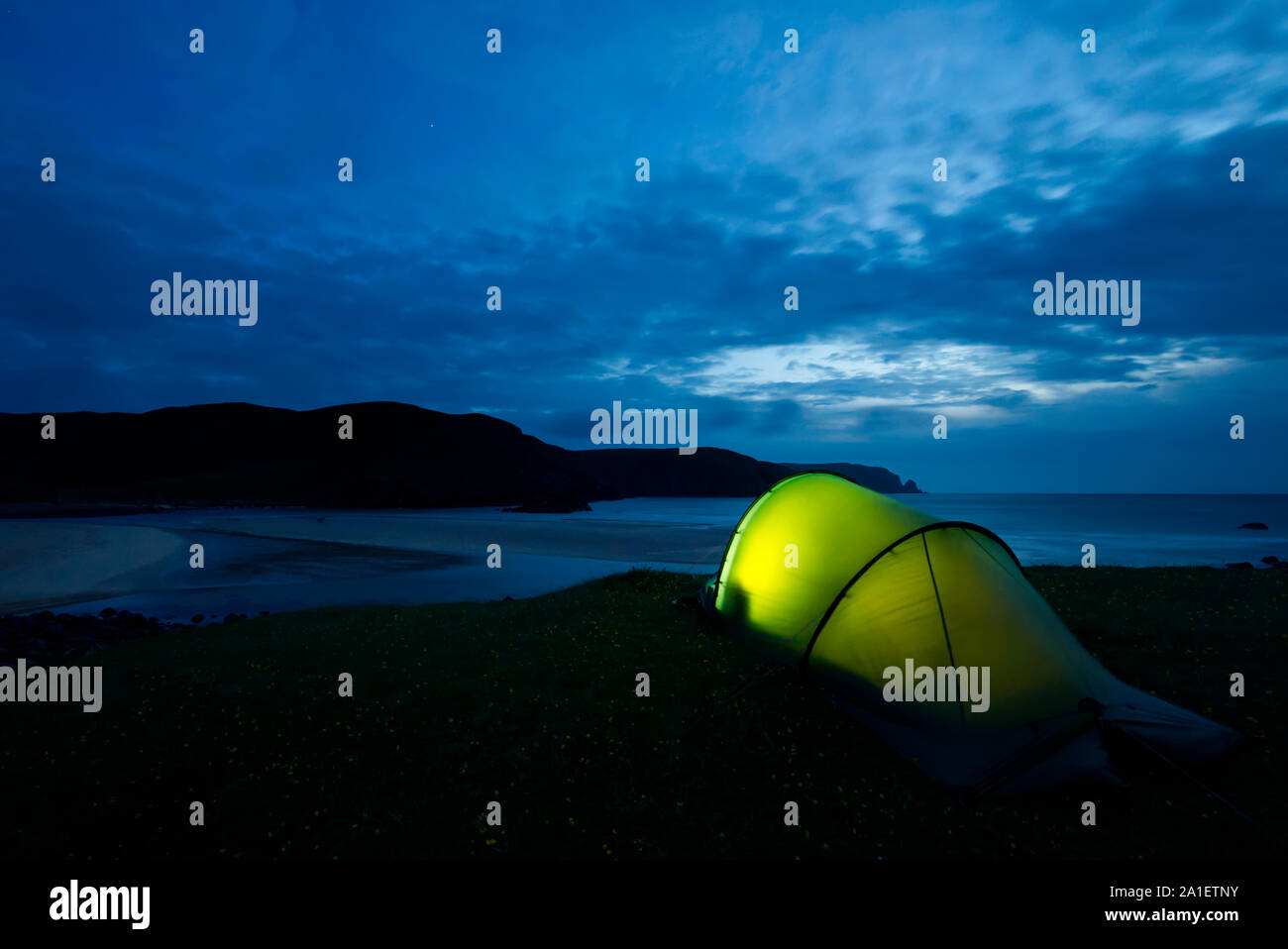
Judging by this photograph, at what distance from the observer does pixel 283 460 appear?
164 meters

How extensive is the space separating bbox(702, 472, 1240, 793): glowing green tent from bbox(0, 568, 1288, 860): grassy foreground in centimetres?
33

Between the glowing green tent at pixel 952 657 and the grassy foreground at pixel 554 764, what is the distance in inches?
13.1

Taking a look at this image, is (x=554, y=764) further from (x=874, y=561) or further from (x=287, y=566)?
(x=287, y=566)

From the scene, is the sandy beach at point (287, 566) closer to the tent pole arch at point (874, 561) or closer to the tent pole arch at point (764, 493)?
the tent pole arch at point (764, 493)

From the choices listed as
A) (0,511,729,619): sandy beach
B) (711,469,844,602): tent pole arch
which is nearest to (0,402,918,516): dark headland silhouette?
(0,511,729,619): sandy beach

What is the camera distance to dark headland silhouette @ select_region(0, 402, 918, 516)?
12125 cm

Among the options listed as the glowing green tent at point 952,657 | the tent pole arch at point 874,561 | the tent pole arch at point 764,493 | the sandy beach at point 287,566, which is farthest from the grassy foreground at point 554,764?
the sandy beach at point 287,566

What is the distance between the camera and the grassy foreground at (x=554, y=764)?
5.16 metres

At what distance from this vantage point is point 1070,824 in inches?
207

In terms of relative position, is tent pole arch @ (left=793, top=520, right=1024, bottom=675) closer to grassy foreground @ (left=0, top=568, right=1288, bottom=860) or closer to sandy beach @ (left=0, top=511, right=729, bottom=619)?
grassy foreground @ (left=0, top=568, right=1288, bottom=860)

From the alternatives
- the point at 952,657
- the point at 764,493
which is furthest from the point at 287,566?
the point at 952,657

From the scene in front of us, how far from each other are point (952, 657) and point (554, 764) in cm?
487
